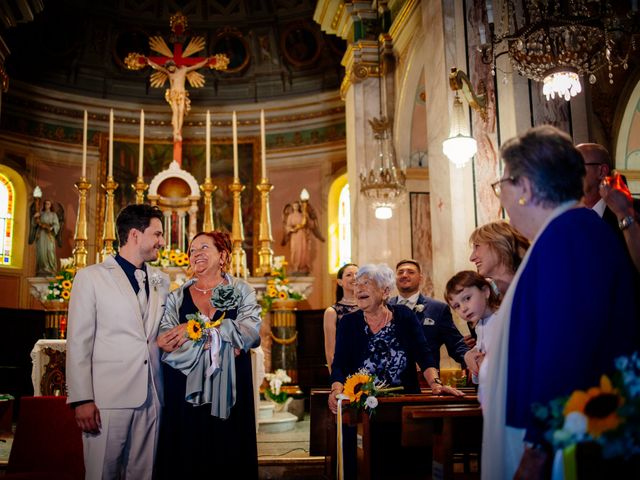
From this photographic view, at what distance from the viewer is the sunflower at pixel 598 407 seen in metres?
1.65

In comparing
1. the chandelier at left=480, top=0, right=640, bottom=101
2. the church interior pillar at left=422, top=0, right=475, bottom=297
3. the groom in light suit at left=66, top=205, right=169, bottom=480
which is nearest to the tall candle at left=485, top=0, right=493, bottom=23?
the chandelier at left=480, top=0, right=640, bottom=101

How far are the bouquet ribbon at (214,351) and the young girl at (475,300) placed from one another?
3.82 ft

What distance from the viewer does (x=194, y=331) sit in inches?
129

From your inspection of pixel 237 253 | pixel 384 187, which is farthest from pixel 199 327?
pixel 237 253

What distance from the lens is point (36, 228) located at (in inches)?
499

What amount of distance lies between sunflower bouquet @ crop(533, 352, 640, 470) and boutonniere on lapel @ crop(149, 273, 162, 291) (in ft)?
7.67

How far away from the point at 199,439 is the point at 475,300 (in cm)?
155

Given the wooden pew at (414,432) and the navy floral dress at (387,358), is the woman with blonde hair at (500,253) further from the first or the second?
the navy floral dress at (387,358)

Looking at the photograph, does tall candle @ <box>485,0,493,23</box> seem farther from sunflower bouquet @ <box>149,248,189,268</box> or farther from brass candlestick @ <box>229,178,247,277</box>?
sunflower bouquet @ <box>149,248,189,268</box>

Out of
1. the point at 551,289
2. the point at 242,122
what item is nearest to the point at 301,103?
the point at 242,122

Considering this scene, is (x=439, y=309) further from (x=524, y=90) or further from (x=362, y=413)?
(x=524, y=90)

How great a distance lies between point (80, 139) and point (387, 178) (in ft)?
25.9

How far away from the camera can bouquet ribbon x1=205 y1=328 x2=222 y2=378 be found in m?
3.31

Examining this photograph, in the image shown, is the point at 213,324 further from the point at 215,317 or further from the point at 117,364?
the point at 117,364
